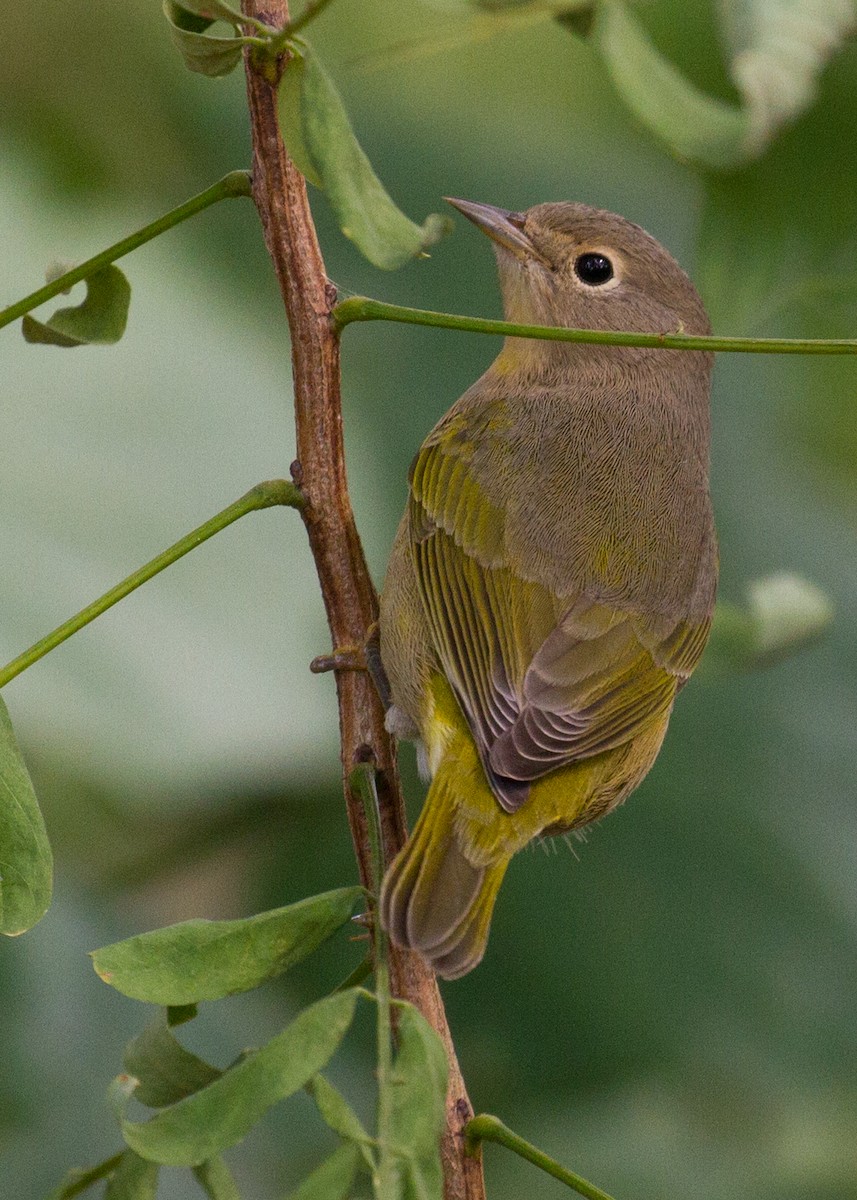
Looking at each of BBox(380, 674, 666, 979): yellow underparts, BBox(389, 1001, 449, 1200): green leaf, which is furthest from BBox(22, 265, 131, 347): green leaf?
BBox(389, 1001, 449, 1200): green leaf

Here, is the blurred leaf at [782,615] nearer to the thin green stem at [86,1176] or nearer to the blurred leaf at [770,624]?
Answer: the blurred leaf at [770,624]

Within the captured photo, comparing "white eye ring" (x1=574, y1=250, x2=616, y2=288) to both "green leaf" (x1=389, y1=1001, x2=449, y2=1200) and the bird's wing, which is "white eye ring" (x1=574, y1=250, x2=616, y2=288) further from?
"green leaf" (x1=389, y1=1001, x2=449, y2=1200)

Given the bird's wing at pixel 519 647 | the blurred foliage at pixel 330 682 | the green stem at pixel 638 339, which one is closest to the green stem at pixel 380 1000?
the bird's wing at pixel 519 647

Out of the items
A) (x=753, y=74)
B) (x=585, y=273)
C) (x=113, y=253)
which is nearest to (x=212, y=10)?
(x=113, y=253)

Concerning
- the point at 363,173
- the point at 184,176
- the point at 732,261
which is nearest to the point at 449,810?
the point at 732,261

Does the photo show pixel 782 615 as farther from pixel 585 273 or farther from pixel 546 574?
pixel 585 273

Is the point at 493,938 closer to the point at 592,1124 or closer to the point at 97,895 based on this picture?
the point at 592,1124
